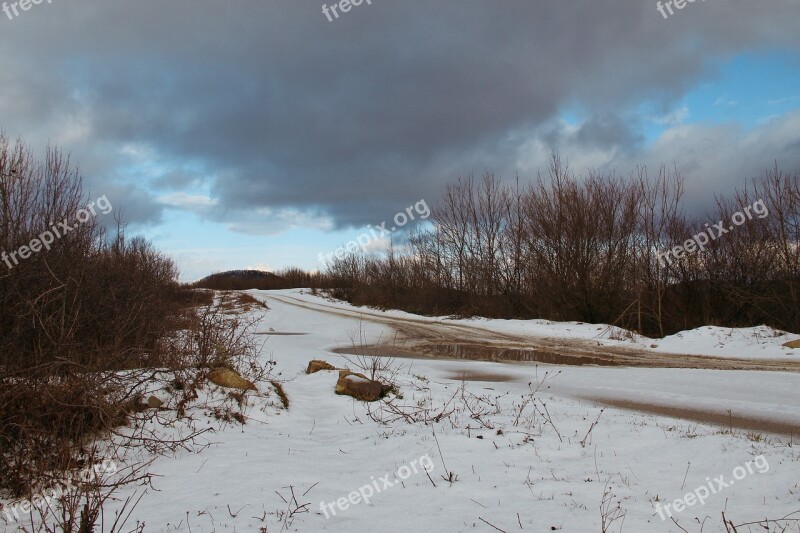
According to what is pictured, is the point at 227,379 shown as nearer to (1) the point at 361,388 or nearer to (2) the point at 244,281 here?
(1) the point at 361,388

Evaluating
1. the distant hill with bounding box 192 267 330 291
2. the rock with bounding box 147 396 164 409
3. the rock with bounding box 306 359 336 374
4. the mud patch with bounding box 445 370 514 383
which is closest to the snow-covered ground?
the rock with bounding box 147 396 164 409

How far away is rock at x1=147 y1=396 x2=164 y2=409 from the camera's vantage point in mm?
6799

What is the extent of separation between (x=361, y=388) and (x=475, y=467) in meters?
3.99

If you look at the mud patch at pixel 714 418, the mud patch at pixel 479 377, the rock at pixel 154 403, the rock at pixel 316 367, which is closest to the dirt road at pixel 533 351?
the rock at pixel 316 367

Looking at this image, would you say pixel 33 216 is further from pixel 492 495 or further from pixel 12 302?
pixel 492 495

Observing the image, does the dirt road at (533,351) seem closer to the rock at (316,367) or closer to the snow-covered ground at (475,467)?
the rock at (316,367)

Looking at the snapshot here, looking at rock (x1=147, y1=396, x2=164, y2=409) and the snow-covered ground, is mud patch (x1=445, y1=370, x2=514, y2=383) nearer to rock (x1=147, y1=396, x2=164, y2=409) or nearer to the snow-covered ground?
the snow-covered ground

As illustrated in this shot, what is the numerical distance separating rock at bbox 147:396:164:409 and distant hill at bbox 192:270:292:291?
86193mm

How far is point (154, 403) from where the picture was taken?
22.5 feet

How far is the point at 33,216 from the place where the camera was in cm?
1389

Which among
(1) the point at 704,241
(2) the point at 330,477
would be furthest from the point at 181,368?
(1) the point at 704,241

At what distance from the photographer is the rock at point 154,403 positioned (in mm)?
6799

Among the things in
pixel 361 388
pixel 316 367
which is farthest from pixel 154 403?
pixel 316 367

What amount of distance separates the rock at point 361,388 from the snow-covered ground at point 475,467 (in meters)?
0.25
